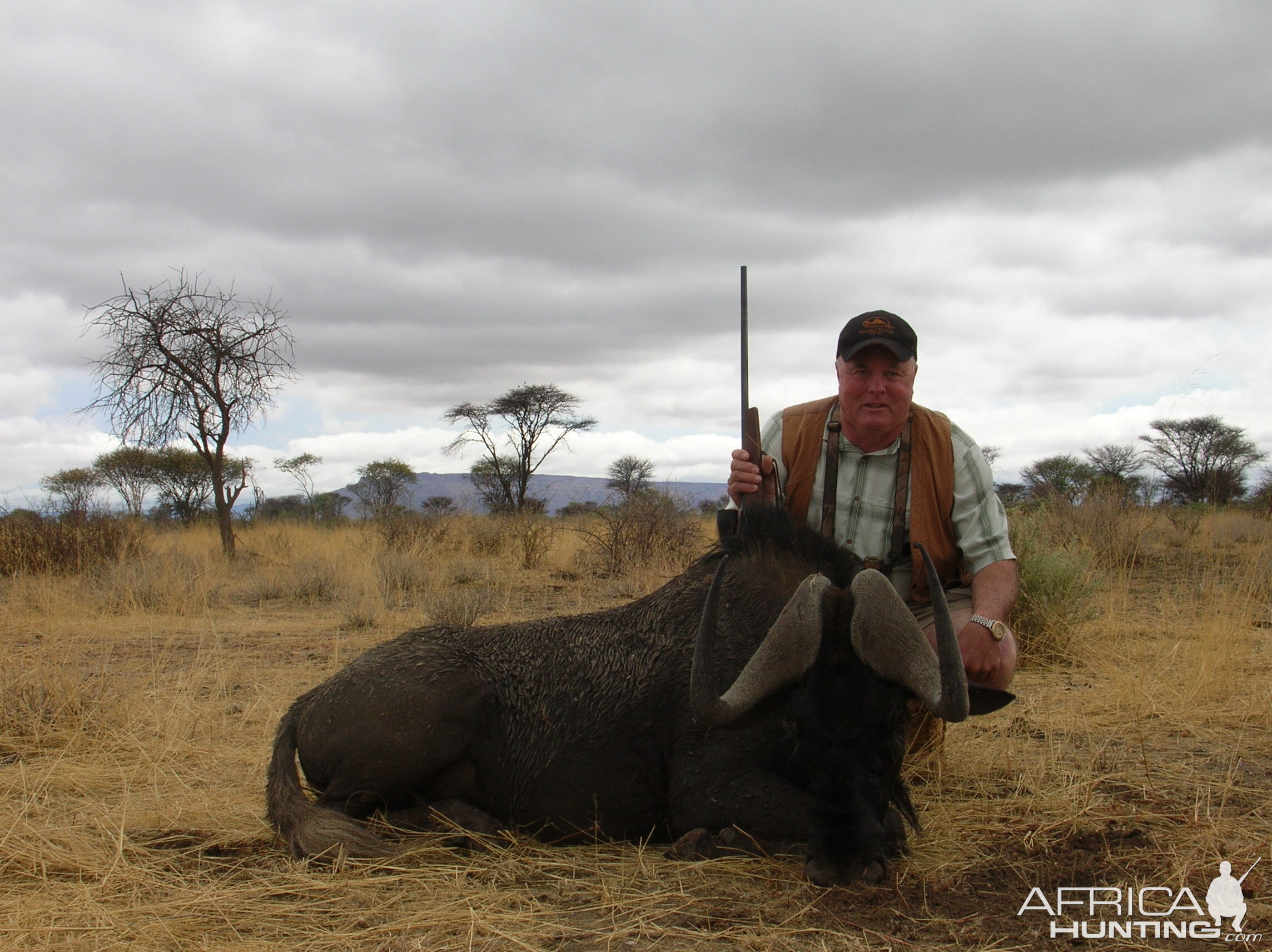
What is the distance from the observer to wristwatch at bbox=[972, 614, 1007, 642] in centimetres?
408

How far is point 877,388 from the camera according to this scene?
443 centimetres

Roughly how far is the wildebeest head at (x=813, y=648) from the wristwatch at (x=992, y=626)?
1.01 metres

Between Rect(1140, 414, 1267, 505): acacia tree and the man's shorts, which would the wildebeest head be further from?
Rect(1140, 414, 1267, 505): acacia tree

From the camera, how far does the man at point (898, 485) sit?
4.38 metres

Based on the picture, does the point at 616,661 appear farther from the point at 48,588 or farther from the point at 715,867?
the point at 48,588

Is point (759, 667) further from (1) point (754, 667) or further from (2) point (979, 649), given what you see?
→ (2) point (979, 649)

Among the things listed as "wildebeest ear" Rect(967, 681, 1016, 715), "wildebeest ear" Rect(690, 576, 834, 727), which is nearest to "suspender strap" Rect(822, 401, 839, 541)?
"wildebeest ear" Rect(967, 681, 1016, 715)

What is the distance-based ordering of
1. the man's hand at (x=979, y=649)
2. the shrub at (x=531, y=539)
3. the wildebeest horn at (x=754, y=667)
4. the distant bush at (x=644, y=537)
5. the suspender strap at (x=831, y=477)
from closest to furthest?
the wildebeest horn at (x=754, y=667), the man's hand at (x=979, y=649), the suspender strap at (x=831, y=477), the distant bush at (x=644, y=537), the shrub at (x=531, y=539)

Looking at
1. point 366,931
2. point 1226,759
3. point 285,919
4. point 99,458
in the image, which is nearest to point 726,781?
point 366,931

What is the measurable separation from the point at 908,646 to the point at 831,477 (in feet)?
5.62

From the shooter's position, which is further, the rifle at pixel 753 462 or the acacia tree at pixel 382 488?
the acacia tree at pixel 382 488

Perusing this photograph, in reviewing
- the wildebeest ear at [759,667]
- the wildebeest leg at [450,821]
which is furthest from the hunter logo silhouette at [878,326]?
the wildebeest leg at [450,821]

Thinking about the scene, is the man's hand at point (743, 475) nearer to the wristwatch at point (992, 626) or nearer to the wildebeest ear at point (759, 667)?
the wristwatch at point (992, 626)

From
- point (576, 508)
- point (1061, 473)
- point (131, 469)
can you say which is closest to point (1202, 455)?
point (1061, 473)
